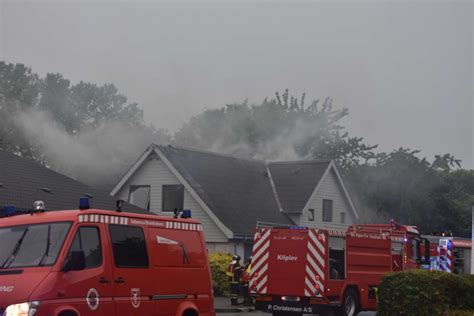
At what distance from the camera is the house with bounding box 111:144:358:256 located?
98.2ft

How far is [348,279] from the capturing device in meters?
18.1

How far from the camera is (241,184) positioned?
Answer: 3372cm

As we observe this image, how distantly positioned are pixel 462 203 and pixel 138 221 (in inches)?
1509

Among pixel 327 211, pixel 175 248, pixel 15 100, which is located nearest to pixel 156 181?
pixel 327 211

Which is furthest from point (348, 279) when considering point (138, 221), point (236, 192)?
point (236, 192)

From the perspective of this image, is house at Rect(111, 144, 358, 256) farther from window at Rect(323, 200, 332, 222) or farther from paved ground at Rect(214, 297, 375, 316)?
paved ground at Rect(214, 297, 375, 316)

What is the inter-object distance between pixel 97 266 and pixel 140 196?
22.6m

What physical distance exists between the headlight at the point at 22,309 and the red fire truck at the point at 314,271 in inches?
375

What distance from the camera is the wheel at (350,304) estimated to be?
58.4 feet

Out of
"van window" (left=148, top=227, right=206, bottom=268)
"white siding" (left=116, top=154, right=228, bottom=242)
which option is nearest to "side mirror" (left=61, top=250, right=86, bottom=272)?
"van window" (left=148, top=227, right=206, bottom=268)

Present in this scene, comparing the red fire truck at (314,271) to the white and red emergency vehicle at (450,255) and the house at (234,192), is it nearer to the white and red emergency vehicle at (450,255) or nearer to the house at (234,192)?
the white and red emergency vehicle at (450,255)

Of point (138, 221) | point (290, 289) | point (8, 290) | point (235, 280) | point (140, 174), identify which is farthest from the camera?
point (140, 174)

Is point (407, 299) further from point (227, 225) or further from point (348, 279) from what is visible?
point (227, 225)

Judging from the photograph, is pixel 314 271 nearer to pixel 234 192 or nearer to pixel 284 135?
pixel 234 192
